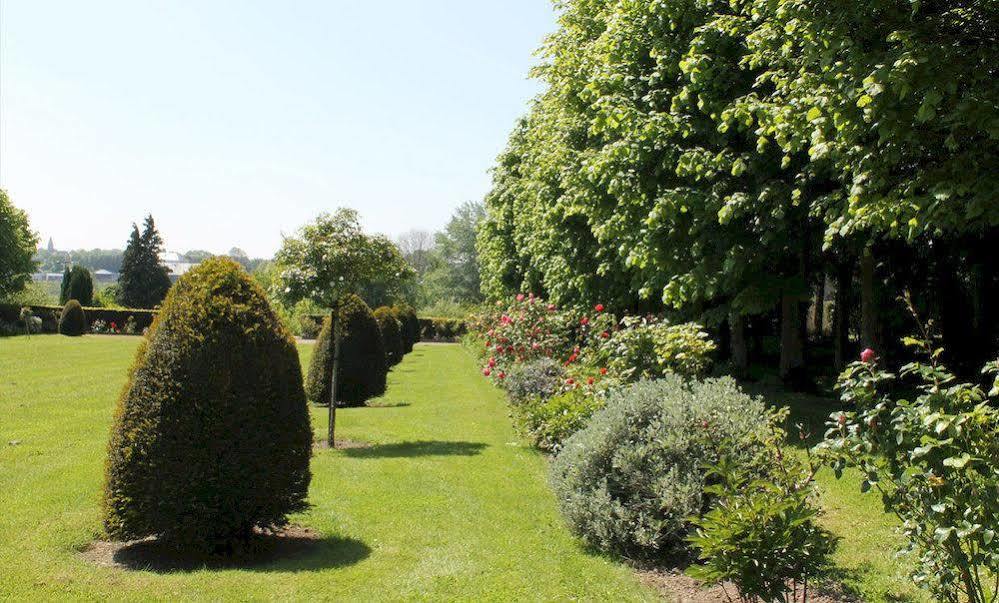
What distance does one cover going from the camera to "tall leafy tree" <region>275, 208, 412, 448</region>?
1259 cm

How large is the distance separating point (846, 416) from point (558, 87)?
13864 mm

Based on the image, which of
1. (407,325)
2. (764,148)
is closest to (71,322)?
(407,325)

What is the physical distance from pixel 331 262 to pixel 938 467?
9.96 meters

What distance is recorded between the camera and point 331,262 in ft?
41.5

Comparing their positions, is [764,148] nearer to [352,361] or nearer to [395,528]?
[395,528]

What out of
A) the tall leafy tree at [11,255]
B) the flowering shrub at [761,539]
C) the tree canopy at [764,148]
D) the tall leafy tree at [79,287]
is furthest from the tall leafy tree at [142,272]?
the flowering shrub at [761,539]

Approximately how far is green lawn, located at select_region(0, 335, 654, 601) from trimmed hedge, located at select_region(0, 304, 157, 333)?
3789 centimetres

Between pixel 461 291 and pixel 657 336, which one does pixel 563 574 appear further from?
pixel 461 291

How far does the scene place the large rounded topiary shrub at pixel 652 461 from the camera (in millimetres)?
6590

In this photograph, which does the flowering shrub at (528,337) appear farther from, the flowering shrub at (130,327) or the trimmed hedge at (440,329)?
the trimmed hedge at (440,329)

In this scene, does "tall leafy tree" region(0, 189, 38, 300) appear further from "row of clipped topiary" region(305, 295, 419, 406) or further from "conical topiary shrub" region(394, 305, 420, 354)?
"row of clipped topiary" region(305, 295, 419, 406)

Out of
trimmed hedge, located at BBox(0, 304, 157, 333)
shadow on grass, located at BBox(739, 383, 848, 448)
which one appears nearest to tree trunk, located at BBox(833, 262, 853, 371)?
shadow on grass, located at BBox(739, 383, 848, 448)

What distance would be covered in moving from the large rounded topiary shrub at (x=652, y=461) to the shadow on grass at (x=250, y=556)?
1.97 metres

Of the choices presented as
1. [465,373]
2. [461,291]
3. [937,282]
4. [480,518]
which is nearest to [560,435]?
[480,518]
